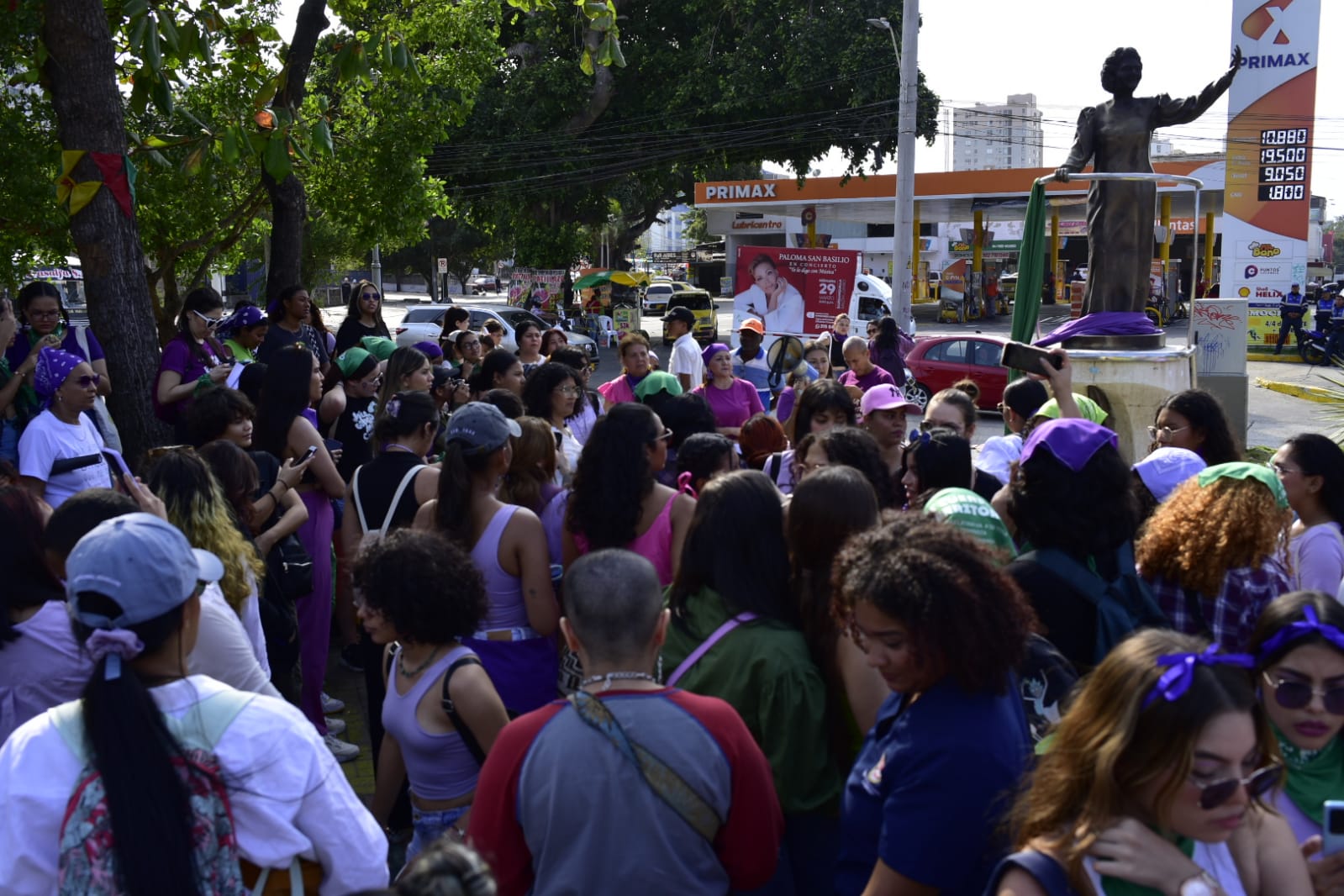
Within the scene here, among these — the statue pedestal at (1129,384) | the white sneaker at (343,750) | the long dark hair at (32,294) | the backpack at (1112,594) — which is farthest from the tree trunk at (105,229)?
the statue pedestal at (1129,384)

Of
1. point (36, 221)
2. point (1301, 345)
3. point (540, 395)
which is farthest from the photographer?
point (1301, 345)

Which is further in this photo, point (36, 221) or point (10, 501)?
point (36, 221)

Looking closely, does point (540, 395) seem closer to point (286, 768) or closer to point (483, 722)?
point (483, 722)

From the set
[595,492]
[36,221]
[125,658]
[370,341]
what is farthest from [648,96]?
[125,658]

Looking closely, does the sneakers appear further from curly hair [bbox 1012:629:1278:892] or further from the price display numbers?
the price display numbers

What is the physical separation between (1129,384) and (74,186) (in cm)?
706

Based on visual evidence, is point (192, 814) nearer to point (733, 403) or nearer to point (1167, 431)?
point (1167, 431)

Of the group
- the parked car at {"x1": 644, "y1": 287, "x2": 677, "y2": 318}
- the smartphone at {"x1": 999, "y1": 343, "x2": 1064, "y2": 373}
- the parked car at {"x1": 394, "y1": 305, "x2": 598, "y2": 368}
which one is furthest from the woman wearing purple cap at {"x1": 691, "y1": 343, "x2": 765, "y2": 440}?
the parked car at {"x1": 644, "y1": 287, "x2": 677, "y2": 318}

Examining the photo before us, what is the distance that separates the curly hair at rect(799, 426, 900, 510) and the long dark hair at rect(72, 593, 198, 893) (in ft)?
9.16

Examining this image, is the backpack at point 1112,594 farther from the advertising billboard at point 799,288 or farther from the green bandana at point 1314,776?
the advertising billboard at point 799,288

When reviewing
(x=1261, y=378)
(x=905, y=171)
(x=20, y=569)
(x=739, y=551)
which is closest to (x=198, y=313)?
(x=20, y=569)

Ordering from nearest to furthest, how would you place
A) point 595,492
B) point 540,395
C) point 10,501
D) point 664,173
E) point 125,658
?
point 125,658 < point 10,501 < point 595,492 < point 540,395 < point 664,173

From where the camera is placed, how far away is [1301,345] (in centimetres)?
2738

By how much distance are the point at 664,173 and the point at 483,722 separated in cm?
2850
